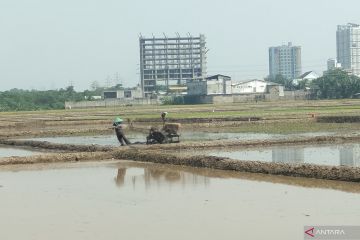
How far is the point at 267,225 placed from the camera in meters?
7.10

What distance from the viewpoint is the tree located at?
81.2 m

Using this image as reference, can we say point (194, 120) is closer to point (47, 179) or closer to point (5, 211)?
point (47, 179)

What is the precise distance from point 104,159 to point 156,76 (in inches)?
4646

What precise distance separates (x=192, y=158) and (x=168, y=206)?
5572 mm

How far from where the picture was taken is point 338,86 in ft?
270

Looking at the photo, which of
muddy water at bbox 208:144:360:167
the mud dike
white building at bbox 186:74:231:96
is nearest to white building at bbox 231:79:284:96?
white building at bbox 186:74:231:96

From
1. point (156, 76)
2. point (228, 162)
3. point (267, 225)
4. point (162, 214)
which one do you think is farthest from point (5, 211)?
point (156, 76)

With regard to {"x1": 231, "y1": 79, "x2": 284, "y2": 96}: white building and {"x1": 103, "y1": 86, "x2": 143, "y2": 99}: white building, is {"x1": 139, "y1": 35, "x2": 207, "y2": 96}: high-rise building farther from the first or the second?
{"x1": 231, "y1": 79, "x2": 284, "y2": 96}: white building

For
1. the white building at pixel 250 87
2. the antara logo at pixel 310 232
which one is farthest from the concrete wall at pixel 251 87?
the antara logo at pixel 310 232

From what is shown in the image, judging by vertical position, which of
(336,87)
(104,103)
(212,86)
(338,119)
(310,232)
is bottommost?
(310,232)

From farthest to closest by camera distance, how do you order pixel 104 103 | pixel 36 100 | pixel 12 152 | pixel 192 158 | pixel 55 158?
pixel 36 100, pixel 104 103, pixel 12 152, pixel 55 158, pixel 192 158

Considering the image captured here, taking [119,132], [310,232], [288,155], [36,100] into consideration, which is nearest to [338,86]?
[36,100]

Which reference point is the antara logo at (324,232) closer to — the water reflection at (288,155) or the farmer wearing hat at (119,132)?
the water reflection at (288,155)

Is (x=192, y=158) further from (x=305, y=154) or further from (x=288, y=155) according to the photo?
(x=305, y=154)
